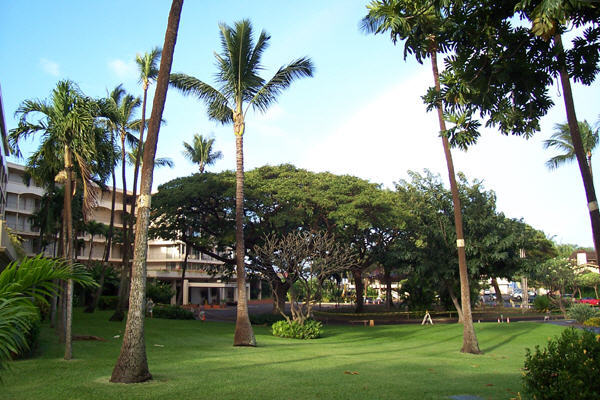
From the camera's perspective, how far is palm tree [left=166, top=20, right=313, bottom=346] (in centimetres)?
2031

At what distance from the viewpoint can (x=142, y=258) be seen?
35.0 ft

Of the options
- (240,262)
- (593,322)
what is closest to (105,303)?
(240,262)

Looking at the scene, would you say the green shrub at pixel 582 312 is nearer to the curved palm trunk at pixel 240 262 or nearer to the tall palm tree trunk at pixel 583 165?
the curved palm trunk at pixel 240 262

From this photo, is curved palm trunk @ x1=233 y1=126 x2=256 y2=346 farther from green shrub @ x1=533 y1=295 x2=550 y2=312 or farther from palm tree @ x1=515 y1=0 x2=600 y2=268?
green shrub @ x1=533 y1=295 x2=550 y2=312

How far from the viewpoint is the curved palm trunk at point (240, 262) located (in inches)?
749

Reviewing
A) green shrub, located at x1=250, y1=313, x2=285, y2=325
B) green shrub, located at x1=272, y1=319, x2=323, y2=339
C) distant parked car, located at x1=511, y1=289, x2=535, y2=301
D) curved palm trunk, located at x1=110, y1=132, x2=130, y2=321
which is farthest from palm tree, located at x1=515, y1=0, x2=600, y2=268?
distant parked car, located at x1=511, y1=289, x2=535, y2=301

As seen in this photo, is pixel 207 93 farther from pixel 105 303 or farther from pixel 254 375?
pixel 105 303

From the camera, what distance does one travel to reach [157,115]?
36.9 feet

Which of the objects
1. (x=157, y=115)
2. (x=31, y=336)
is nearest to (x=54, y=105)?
(x=157, y=115)

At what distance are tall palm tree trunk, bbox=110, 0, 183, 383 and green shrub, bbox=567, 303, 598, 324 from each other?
2897 cm

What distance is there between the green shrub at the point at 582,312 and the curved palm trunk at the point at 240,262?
73.3 feet

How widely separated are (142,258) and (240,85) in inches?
472

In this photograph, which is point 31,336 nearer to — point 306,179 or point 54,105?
point 54,105

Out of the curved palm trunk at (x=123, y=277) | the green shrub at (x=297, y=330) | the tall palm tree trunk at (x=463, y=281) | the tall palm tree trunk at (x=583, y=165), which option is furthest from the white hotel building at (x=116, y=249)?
the tall palm tree trunk at (x=583, y=165)
